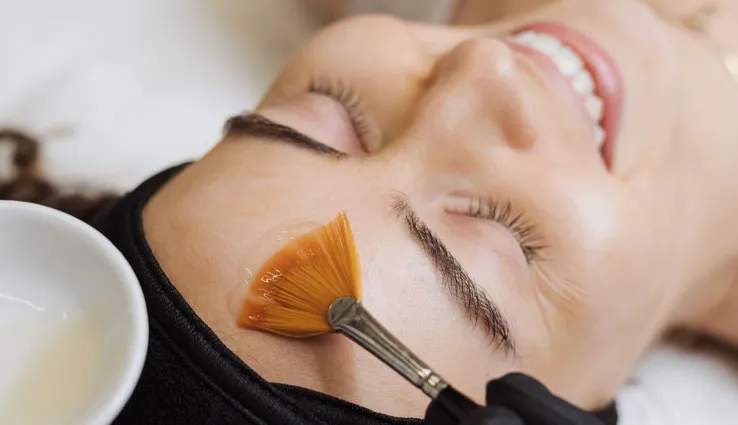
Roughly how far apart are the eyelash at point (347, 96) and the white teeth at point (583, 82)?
0.24 metres

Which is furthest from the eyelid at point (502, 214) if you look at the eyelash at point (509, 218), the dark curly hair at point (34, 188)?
the dark curly hair at point (34, 188)

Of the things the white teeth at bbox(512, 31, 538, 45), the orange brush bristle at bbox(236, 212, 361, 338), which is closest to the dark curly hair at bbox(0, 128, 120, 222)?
the orange brush bristle at bbox(236, 212, 361, 338)

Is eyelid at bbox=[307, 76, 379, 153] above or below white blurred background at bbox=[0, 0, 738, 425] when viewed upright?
above

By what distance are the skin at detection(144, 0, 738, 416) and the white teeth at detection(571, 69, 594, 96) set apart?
1.8 inches

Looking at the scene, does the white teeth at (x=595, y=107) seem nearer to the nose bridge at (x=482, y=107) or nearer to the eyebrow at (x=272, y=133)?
the nose bridge at (x=482, y=107)

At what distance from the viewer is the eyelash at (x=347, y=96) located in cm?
79

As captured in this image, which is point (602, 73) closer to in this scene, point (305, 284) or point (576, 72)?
point (576, 72)

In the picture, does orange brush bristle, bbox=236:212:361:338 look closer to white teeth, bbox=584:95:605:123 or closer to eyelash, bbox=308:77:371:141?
eyelash, bbox=308:77:371:141

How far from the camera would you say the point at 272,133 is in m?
0.73

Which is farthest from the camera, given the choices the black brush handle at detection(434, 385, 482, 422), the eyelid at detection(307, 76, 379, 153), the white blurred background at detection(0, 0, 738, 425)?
the white blurred background at detection(0, 0, 738, 425)

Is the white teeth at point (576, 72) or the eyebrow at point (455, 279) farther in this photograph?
the white teeth at point (576, 72)

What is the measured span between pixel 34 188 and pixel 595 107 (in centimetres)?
75

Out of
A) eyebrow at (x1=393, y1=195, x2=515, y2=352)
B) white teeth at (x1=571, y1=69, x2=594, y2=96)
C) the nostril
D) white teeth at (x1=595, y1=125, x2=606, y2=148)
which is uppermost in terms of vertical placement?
the nostril

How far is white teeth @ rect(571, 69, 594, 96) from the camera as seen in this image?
82 centimetres
